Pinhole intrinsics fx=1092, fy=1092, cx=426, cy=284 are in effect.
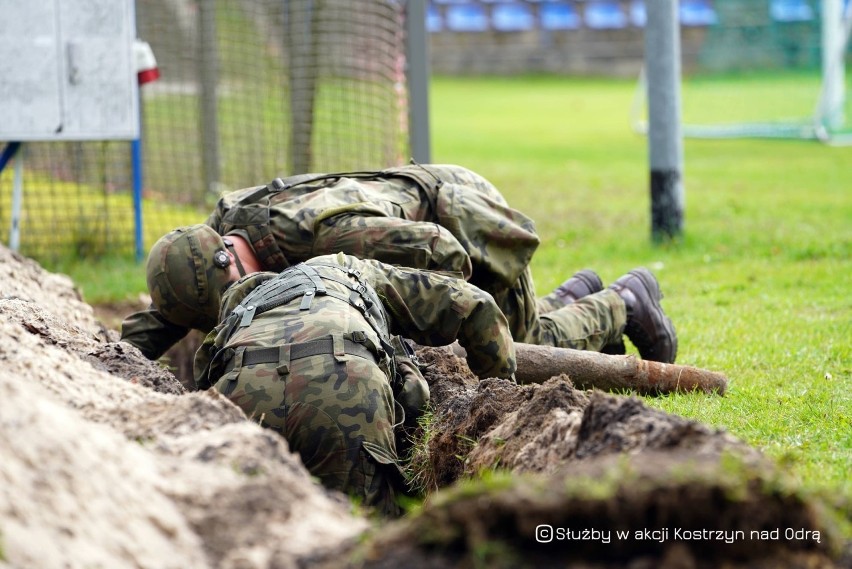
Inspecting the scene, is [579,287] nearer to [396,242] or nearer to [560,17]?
[396,242]

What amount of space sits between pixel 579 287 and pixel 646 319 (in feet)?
2.04

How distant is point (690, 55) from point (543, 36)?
600 cm

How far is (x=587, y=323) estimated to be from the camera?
5594 millimetres

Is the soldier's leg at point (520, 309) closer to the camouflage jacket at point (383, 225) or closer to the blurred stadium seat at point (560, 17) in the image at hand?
the camouflage jacket at point (383, 225)

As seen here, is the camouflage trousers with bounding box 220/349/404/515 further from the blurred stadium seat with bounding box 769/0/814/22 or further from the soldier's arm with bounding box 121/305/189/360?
the blurred stadium seat with bounding box 769/0/814/22

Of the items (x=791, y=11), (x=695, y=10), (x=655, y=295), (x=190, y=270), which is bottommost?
(x=655, y=295)

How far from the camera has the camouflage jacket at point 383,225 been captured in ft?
15.0

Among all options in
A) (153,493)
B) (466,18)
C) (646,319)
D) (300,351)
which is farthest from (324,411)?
(466,18)

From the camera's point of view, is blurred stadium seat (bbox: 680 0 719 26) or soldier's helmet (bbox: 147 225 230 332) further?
blurred stadium seat (bbox: 680 0 719 26)

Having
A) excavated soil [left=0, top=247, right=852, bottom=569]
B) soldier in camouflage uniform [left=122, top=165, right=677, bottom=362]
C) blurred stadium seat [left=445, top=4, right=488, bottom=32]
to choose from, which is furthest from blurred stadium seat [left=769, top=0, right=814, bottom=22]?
blurred stadium seat [left=445, top=4, right=488, bottom=32]

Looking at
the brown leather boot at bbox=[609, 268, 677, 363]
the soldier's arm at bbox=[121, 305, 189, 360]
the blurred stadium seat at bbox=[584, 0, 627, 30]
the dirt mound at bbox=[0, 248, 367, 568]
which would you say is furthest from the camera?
the blurred stadium seat at bbox=[584, 0, 627, 30]

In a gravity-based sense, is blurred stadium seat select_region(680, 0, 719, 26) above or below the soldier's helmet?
above

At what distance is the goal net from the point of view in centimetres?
1536
